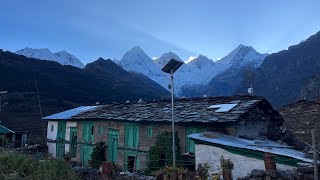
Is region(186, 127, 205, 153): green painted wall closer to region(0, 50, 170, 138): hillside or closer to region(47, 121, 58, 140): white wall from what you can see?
region(47, 121, 58, 140): white wall

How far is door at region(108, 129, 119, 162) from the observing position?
23.5m

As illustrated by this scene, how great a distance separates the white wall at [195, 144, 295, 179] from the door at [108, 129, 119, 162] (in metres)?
9.45

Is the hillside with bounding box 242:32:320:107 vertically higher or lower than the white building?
higher

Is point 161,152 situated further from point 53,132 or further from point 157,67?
point 157,67

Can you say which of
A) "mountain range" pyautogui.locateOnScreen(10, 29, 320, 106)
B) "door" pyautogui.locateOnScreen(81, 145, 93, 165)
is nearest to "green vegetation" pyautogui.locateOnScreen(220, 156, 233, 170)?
"door" pyautogui.locateOnScreen(81, 145, 93, 165)

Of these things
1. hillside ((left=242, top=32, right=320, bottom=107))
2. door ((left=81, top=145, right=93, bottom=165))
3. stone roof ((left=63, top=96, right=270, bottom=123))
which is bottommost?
door ((left=81, top=145, right=93, bottom=165))

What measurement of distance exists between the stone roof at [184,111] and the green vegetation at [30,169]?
800cm

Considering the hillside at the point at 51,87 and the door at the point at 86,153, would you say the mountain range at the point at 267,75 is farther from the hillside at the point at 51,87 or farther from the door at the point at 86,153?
the door at the point at 86,153

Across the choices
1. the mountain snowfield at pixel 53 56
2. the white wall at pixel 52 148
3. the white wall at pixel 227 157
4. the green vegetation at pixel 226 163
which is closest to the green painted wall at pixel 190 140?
the white wall at pixel 227 157

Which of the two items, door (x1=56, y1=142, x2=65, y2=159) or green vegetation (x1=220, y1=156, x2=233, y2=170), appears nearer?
green vegetation (x1=220, y1=156, x2=233, y2=170)

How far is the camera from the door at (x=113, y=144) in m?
23.5

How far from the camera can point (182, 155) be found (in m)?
18.3

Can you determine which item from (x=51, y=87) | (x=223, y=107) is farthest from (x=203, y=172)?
(x=51, y=87)

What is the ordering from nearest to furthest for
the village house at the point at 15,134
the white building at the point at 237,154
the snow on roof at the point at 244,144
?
the white building at the point at 237,154 → the snow on roof at the point at 244,144 → the village house at the point at 15,134
